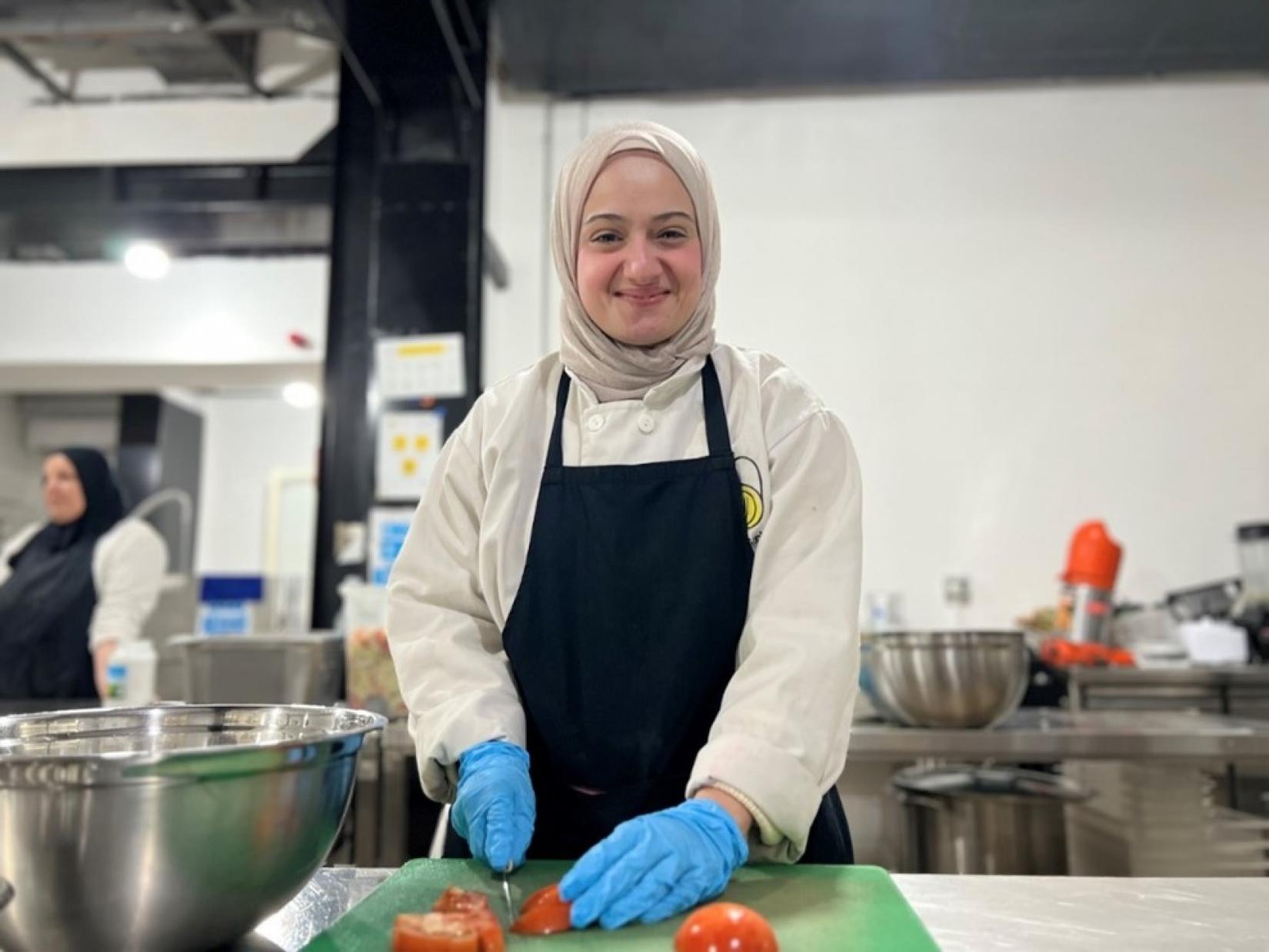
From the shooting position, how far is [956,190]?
12.9 feet

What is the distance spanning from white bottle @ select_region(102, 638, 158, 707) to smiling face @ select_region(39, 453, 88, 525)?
3.00ft

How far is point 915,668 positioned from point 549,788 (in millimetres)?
1269

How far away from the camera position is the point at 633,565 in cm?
111

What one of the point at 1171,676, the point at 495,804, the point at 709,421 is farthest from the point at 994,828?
the point at 495,804

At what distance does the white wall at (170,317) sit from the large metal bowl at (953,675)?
10.4ft

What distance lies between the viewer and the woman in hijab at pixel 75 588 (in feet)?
10.9

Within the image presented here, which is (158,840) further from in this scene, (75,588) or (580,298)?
(75,588)

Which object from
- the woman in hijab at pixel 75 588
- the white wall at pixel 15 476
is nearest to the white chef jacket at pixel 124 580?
the woman in hijab at pixel 75 588

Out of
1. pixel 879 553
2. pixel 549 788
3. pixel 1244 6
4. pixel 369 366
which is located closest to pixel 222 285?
pixel 369 366

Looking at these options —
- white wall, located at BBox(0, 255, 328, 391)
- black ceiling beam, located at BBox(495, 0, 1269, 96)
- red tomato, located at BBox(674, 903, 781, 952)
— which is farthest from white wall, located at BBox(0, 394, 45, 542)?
red tomato, located at BBox(674, 903, 781, 952)

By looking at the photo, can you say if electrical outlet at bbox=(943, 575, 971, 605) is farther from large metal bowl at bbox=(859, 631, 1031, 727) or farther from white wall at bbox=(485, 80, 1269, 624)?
large metal bowl at bbox=(859, 631, 1031, 727)

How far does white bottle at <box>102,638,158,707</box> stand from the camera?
275 centimetres

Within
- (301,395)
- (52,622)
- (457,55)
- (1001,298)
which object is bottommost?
(52,622)

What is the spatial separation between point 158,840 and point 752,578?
663 millimetres
